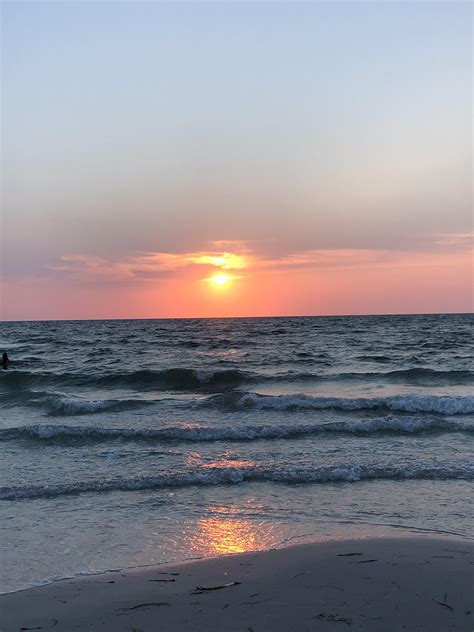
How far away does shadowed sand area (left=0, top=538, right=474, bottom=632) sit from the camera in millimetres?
4719

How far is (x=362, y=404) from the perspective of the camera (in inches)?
686

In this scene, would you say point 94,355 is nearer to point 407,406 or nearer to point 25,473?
point 407,406

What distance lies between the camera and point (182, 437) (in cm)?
1316

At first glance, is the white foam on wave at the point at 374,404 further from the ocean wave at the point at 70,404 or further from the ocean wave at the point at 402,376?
the ocean wave at the point at 402,376

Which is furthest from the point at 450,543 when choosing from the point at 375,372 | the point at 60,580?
the point at 375,372

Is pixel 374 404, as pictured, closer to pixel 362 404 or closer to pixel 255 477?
pixel 362 404

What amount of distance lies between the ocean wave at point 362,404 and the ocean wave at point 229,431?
2615 millimetres

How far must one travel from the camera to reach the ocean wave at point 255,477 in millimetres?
9047

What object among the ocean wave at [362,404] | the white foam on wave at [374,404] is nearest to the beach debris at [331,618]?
the ocean wave at [362,404]

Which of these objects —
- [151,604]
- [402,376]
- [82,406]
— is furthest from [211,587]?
[402,376]

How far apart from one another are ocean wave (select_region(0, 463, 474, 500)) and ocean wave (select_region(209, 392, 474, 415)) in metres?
6.94

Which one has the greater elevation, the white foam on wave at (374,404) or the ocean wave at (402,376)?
the white foam on wave at (374,404)

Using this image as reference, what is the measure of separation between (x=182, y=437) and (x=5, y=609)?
8135mm

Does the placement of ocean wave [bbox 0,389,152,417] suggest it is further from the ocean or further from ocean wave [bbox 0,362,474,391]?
ocean wave [bbox 0,362,474,391]
